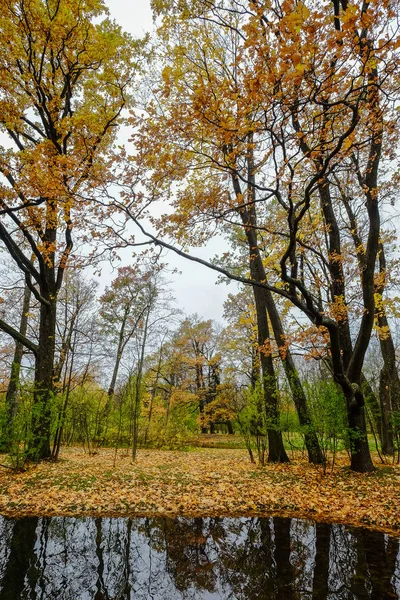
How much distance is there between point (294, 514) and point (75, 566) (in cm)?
318

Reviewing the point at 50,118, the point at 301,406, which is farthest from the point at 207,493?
the point at 50,118

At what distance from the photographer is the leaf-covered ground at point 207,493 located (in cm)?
487

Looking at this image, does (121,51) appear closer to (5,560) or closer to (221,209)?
(221,209)

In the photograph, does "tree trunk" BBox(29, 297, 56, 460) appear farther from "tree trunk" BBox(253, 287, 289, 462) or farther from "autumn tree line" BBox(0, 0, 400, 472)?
"tree trunk" BBox(253, 287, 289, 462)

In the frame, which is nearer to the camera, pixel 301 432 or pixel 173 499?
pixel 173 499

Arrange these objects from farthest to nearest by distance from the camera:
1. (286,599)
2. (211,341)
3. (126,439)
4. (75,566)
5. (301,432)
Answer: (211,341) < (126,439) < (301,432) < (75,566) < (286,599)

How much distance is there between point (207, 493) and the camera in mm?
5613

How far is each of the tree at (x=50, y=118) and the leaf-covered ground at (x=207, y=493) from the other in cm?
162

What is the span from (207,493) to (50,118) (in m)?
9.23

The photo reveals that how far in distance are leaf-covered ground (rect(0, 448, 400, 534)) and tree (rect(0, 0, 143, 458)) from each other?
5.31ft

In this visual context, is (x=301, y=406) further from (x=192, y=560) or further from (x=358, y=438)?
(x=192, y=560)

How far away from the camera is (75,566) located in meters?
3.28

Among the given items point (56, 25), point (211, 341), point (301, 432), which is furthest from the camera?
point (211, 341)

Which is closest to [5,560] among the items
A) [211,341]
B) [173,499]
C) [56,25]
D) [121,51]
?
[173,499]
